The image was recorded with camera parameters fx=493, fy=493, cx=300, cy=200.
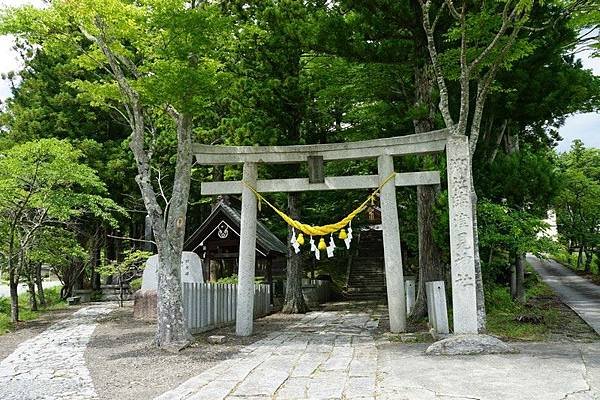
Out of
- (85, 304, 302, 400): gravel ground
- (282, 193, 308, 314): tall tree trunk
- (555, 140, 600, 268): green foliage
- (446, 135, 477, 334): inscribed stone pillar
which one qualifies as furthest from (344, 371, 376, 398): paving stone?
(555, 140, 600, 268): green foliage

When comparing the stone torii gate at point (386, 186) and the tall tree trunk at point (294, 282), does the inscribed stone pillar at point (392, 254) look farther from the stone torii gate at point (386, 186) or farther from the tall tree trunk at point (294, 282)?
the tall tree trunk at point (294, 282)

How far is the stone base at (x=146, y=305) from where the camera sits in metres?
13.3

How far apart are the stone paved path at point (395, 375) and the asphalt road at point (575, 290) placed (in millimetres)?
3386

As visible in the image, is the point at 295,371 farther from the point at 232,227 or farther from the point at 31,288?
the point at 31,288

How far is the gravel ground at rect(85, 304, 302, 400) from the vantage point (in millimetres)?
5730

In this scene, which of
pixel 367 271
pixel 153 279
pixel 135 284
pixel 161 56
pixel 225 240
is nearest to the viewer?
pixel 161 56

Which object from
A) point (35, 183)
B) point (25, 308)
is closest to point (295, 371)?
point (35, 183)

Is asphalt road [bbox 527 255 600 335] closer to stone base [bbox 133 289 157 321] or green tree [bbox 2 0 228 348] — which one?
green tree [bbox 2 0 228 348]

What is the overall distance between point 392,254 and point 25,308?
14611 mm

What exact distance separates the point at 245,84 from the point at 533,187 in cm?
832

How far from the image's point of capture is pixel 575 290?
18.0 meters

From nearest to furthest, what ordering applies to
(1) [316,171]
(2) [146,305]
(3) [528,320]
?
(3) [528,320]
(1) [316,171]
(2) [146,305]

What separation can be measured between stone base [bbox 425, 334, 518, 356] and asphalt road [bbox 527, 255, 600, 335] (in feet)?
9.00

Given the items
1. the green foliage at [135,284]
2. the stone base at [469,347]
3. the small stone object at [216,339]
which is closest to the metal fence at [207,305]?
the small stone object at [216,339]
